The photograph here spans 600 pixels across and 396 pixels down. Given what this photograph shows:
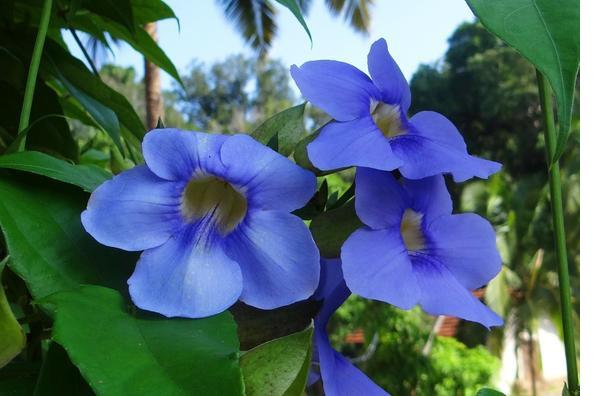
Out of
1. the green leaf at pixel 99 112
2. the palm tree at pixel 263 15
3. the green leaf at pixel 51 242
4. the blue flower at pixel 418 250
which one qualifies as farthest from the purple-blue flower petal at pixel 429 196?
the palm tree at pixel 263 15

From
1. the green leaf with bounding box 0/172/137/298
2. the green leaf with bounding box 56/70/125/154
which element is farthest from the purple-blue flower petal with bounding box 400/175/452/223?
the green leaf with bounding box 56/70/125/154

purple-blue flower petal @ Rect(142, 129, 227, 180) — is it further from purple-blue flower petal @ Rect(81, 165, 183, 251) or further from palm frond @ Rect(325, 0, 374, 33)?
palm frond @ Rect(325, 0, 374, 33)

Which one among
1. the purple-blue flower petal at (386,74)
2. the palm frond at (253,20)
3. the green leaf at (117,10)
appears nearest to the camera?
the purple-blue flower petal at (386,74)

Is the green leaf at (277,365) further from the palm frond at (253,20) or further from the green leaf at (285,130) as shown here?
the palm frond at (253,20)

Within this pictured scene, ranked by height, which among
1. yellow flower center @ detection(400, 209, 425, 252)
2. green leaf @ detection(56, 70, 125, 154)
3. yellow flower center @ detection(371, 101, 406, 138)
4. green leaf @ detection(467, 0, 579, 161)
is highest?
green leaf @ detection(467, 0, 579, 161)

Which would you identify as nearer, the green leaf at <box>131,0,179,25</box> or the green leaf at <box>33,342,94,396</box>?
the green leaf at <box>33,342,94,396</box>

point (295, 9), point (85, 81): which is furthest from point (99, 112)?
point (295, 9)
